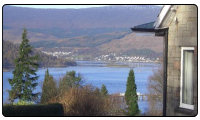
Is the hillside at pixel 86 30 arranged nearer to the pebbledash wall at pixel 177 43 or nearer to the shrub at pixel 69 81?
the shrub at pixel 69 81

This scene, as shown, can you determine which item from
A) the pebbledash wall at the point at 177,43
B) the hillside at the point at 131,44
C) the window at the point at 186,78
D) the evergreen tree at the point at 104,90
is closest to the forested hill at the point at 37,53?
the evergreen tree at the point at 104,90

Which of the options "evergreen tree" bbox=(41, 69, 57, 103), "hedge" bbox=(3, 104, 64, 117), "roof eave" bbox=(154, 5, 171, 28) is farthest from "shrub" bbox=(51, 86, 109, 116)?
"roof eave" bbox=(154, 5, 171, 28)

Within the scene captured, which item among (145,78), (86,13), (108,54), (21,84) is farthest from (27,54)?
(145,78)

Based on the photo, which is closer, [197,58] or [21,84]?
[197,58]

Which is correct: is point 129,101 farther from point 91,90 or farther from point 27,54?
point 27,54
